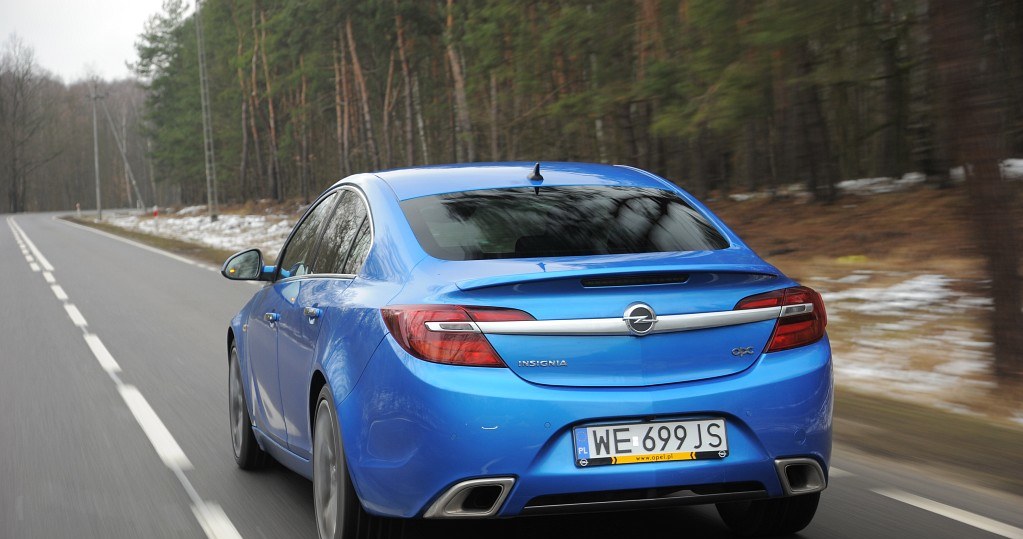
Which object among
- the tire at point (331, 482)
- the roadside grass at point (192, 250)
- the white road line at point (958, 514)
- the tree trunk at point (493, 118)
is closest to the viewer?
the tire at point (331, 482)

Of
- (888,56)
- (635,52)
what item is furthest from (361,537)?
(635,52)

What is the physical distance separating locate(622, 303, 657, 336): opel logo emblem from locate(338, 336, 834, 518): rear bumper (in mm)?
199

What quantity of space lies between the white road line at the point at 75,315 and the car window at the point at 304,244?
357 inches

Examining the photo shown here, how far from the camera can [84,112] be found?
6398 inches

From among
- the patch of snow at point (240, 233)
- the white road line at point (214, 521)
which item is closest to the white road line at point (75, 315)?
the patch of snow at point (240, 233)

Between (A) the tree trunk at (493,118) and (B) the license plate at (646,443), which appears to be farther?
(A) the tree trunk at (493,118)

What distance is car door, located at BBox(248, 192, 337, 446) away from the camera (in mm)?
5598

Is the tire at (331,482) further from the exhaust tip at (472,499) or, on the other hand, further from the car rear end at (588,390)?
the exhaust tip at (472,499)

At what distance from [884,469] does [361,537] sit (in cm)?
320

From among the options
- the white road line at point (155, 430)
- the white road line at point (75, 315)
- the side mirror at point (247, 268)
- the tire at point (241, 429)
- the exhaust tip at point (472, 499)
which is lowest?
the white road line at point (75, 315)

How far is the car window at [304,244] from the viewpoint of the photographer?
5.84 metres

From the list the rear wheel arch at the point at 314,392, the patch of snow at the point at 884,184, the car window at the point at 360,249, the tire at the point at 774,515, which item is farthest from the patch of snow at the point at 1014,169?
the rear wheel arch at the point at 314,392

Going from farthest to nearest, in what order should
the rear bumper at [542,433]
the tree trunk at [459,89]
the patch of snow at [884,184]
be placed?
1. the tree trunk at [459,89]
2. the patch of snow at [884,184]
3. the rear bumper at [542,433]

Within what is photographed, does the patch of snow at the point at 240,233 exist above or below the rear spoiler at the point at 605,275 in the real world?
below
